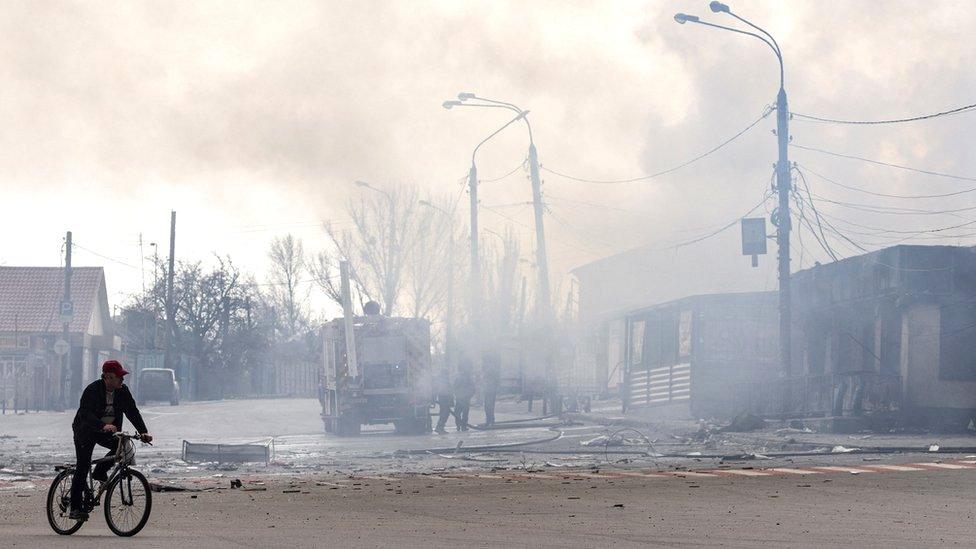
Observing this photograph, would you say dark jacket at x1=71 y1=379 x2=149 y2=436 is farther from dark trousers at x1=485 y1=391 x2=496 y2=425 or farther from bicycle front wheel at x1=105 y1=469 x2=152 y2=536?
dark trousers at x1=485 y1=391 x2=496 y2=425

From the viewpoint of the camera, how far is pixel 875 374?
97.5 feet

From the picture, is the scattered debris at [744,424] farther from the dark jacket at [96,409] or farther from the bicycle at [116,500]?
the bicycle at [116,500]

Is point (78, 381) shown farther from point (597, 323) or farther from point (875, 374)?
point (875, 374)

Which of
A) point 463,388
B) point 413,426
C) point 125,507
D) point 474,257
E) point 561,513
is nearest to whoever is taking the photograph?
point 125,507

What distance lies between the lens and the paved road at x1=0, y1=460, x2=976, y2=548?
11.0 meters

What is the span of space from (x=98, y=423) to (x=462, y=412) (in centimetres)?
2307

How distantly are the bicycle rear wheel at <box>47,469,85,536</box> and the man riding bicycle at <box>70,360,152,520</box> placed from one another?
0.24ft

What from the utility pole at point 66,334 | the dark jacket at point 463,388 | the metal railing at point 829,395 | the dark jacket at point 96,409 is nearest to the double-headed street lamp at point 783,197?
the metal railing at point 829,395

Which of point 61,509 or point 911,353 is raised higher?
point 911,353

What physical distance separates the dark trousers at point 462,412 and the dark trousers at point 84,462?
74.0 feet

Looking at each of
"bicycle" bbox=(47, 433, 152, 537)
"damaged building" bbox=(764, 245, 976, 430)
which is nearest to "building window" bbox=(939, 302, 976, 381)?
"damaged building" bbox=(764, 245, 976, 430)

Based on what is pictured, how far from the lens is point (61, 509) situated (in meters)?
11.8

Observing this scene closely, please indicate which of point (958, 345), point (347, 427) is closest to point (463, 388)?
point (347, 427)

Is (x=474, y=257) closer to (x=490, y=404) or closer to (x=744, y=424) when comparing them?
(x=490, y=404)
